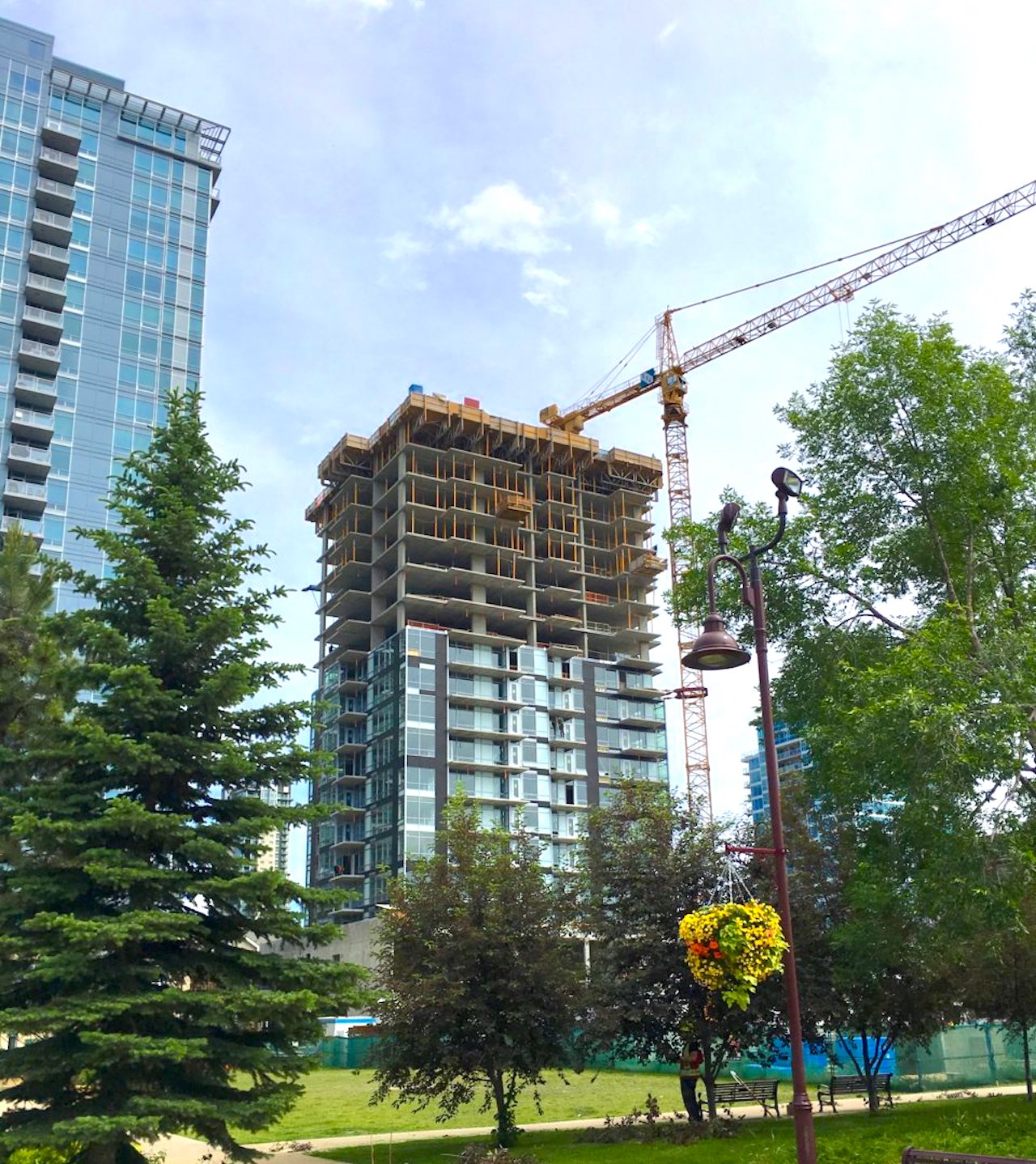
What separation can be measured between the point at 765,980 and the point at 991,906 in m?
6.82

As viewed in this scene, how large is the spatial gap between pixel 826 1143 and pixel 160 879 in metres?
12.4

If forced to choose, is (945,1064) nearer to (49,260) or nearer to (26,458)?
(26,458)

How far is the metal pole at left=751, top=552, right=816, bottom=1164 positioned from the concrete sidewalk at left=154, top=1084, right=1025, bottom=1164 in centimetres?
1345

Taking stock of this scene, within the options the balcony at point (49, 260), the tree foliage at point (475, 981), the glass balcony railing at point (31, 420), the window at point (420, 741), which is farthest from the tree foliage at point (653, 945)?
the balcony at point (49, 260)

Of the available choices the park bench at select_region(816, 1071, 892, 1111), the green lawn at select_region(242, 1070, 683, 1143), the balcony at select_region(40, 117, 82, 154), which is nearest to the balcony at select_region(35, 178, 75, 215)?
the balcony at select_region(40, 117, 82, 154)

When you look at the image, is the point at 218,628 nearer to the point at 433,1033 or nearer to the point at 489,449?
the point at 433,1033

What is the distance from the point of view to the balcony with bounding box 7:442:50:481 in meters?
88.1

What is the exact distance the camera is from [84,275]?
97.3 metres

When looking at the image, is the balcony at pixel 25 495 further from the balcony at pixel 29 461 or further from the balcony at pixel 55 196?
the balcony at pixel 55 196

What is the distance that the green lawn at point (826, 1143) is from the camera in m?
19.6

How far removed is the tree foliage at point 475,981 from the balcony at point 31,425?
74.4 metres

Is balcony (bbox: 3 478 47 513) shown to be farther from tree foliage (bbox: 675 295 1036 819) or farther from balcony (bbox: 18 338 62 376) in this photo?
tree foliage (bbox: 675 295 1036 819)

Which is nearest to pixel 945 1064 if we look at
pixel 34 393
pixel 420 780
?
pixel 420 780

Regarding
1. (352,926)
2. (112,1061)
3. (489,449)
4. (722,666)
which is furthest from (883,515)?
(489,449)
